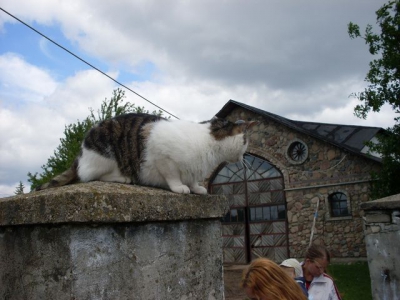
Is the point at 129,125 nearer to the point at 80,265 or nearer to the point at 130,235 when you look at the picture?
the point at 130,235

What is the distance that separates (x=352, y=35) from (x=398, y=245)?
242 inches

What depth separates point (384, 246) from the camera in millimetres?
5801

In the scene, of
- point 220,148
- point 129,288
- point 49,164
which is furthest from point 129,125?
point 49,164

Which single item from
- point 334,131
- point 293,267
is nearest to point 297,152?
point 334,131

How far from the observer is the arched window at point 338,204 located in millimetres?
14477

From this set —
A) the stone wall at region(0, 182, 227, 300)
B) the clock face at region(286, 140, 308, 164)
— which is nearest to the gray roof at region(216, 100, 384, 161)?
the clock face at region(286, 140, 308, 164)

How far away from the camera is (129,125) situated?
7.91ft

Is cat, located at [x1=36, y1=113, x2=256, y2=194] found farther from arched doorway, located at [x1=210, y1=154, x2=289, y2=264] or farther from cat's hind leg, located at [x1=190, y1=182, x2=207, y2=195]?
arched doorway, located at [x1=210, y1=154, x2=289, y2=264]

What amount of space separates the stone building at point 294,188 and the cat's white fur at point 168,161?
39.7 feet

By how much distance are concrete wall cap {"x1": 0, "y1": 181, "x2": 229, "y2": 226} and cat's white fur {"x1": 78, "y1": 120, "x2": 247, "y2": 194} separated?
213 mm

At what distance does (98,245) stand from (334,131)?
52.5 feet

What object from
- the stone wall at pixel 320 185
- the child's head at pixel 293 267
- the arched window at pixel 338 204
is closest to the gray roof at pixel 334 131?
the stone wall at pixel 320 185

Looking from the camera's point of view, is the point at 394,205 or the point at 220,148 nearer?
the point at 220,148

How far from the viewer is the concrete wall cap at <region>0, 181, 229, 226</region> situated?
166cm
